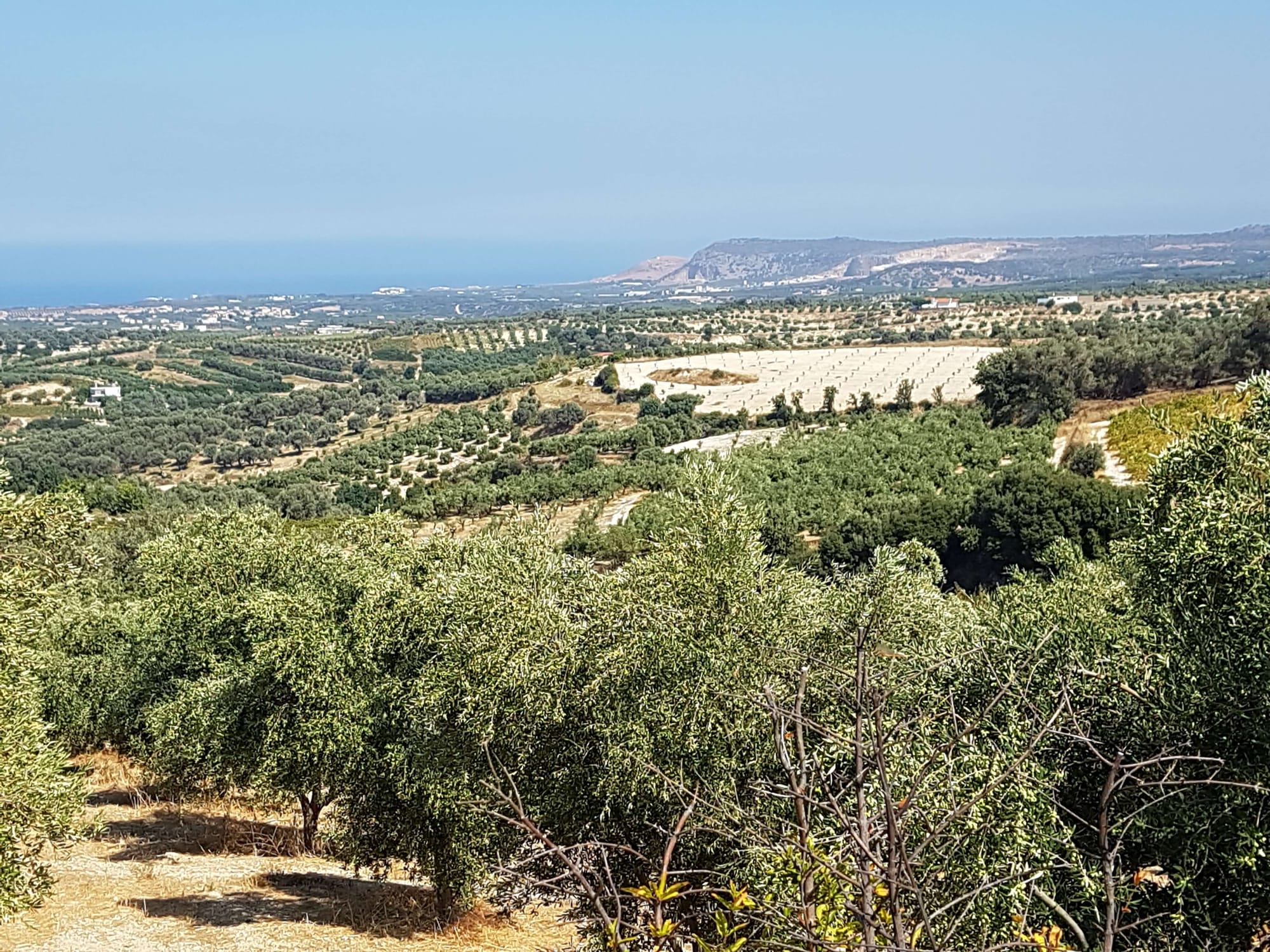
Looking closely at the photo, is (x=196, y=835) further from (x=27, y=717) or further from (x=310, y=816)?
(x=27, y=717)

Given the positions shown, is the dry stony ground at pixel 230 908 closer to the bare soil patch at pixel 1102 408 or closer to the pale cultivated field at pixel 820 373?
the bare soil patch at pixel 1102 408

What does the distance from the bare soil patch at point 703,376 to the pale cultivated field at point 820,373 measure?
2.07 feet

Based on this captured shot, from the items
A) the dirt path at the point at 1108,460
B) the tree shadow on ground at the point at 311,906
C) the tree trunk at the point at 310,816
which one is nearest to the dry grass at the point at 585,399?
→ the dirt path at the point at 1108,460

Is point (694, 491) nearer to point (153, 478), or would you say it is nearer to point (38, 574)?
point (38, 574)

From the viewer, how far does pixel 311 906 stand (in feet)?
54.6

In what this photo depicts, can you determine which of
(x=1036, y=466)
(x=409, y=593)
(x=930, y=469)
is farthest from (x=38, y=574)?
(x=930, y=469)

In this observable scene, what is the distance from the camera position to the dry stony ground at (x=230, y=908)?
1449 cm

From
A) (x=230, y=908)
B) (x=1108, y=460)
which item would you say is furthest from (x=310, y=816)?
(x=1108, y=460)

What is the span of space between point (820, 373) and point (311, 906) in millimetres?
105272

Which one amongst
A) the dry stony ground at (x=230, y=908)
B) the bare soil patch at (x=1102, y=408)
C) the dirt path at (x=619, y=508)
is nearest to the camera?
the dry stony ground at (x=230, y=908)

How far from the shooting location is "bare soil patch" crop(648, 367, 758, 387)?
11712 cm

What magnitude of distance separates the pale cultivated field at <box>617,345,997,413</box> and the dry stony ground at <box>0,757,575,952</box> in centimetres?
7947

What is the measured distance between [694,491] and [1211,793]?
22.8 ft

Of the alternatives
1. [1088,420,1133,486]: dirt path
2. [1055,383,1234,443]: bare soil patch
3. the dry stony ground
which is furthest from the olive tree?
[1055,383,1234,443]: bare soil patch
